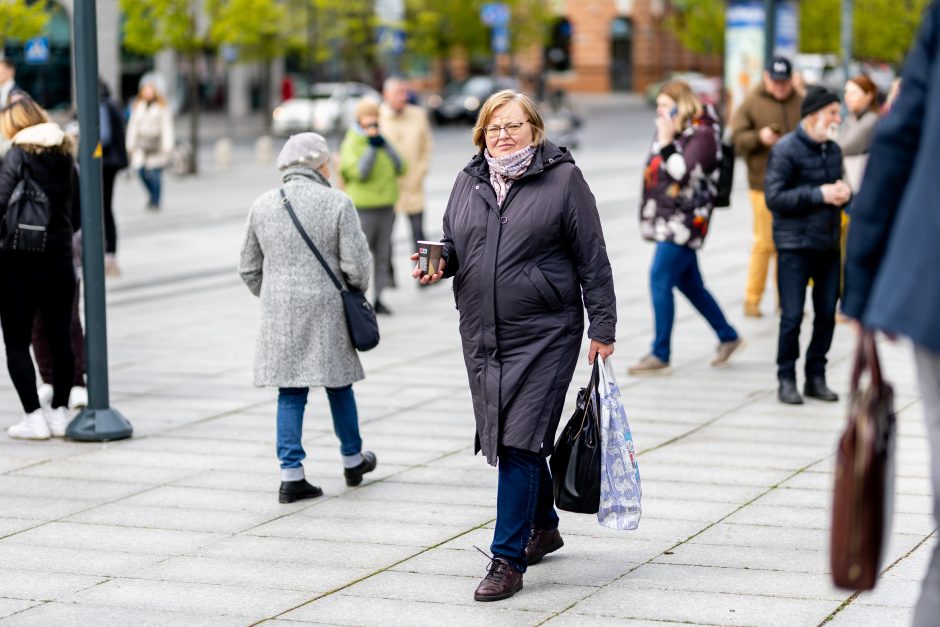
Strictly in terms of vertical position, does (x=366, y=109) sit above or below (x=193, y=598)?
above

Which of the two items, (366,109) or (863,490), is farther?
(366,109)

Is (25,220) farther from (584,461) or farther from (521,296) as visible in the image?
(584,461)

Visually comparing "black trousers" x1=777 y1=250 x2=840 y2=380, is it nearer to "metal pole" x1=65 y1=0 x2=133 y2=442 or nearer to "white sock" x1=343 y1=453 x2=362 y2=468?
"white sock" x1=343 y1=453 x2=362 y2=468

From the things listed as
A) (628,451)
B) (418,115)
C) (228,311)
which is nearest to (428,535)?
(628,451)

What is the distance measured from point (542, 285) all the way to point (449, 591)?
1.07 meters

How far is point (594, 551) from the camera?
6.00 metres

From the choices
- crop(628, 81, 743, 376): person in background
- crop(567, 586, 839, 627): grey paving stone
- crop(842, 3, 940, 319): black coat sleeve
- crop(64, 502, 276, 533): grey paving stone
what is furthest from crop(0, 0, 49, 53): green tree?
crop(842, 3, 940, 319): black coat sleeve

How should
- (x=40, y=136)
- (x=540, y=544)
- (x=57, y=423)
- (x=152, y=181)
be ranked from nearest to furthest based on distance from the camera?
(x=540, y=544), (x=40, y=136), (x=57, y=423), (x=152, y=181)

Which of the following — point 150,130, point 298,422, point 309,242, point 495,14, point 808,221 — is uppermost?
point 495,14

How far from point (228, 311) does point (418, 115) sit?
2371 millimetres

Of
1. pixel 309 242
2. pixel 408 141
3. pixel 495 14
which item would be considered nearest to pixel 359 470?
pixel 309 242

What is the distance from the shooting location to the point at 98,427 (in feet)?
26.4

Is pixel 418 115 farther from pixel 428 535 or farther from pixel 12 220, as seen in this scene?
pixel 428 535

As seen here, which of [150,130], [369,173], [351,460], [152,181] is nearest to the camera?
[351,460]
